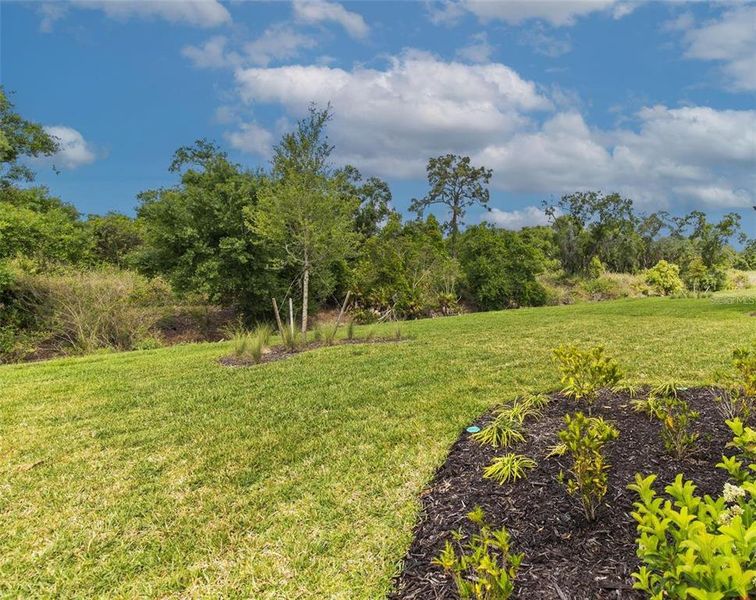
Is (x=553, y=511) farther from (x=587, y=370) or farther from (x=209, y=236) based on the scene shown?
(x=209, y=236)

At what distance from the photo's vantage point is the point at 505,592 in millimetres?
1553

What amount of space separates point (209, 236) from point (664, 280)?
Answer: 21247 mm

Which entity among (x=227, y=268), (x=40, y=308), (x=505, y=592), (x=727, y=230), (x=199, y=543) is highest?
(x=727, y=230)

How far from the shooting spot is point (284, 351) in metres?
7.95

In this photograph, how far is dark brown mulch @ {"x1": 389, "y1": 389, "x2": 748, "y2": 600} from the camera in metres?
1.81

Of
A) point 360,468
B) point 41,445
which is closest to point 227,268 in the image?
point 41,445

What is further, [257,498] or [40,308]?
[40,308]

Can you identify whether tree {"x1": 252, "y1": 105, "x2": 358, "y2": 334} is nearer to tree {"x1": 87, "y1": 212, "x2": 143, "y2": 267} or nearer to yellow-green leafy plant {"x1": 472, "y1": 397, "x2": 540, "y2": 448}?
yellow-green leafy plant {"x1": 472, "y1": 397, "x2": 540, "y2": 448}

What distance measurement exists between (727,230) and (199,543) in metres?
36.5

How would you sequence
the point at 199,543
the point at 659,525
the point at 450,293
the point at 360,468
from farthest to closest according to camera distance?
the point at 450,293, the point at 360,468, the point at 199,543, the point at 659,525

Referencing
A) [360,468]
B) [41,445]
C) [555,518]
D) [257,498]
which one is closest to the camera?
[555,518]

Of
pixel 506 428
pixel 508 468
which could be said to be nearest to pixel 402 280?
pixel 506 428

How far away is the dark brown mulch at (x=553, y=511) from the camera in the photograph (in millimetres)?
1808

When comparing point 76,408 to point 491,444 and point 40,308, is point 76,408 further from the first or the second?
point 40,308
